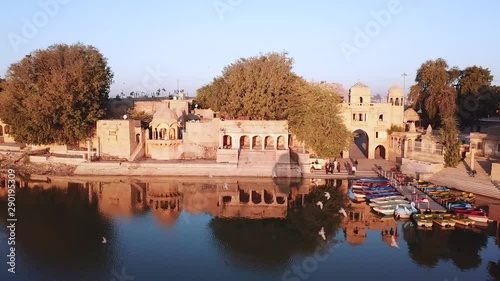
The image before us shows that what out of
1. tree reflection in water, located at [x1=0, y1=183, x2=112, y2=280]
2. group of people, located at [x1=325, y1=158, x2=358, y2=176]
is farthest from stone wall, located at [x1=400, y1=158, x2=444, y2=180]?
tree reflection in water, located at [x1=0, y1=183, x2=112, y2=280]

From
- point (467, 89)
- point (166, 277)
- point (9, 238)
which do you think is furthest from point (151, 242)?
point (467, 89)

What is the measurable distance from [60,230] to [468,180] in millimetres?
22071

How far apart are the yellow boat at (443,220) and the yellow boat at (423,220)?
0.83 ft

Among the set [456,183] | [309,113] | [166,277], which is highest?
[309,113]

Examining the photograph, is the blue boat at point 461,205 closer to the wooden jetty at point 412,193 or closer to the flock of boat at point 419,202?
the flock of boat at point 419,202

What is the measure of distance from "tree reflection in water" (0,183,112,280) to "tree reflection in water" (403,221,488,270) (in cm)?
1180

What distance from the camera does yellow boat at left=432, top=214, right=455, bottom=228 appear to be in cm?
1878

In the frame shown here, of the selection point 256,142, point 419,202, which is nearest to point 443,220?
point 419,202

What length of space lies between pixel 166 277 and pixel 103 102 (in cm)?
2457

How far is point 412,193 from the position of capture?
23.2m

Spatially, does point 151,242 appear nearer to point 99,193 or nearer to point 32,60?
point 99,193

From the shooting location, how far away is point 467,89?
3600 cm

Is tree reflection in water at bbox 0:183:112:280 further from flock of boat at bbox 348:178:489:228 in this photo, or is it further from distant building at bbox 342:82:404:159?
distant building at bbox 342:82:404:159

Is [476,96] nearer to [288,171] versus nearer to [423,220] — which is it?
[288,171]
